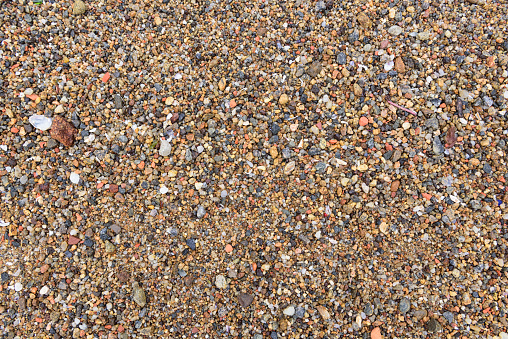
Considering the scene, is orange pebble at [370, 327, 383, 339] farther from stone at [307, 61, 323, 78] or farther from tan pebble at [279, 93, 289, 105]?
stone at [307, 61, 323, 78]

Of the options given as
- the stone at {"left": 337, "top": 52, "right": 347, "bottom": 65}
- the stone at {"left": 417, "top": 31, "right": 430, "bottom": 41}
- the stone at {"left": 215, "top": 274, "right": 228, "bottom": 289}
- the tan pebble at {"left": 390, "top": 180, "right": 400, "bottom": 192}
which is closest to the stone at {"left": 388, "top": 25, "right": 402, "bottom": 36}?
the stone at {"left": 417, "top": 31, "right": 430, "bottom": 41}

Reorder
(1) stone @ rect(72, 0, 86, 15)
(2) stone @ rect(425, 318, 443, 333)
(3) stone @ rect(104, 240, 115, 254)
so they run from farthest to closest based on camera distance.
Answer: (1) stone @ rect(72, 0, 86, 15), (3) stone @ rect(104, 240, 115, 254), (2) stone @ rect(425, 318, 443, 333)

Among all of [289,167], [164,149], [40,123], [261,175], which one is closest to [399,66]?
[289,167]

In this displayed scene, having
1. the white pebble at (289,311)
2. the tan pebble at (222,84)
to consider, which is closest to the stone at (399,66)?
the tan pebble at (222,84)

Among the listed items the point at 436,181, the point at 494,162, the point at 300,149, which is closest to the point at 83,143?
the point at 300,149

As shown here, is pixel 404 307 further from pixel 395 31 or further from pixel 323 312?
pixel 395 31

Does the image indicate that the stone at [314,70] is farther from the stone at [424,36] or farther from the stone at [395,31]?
the stone at [424,36]
